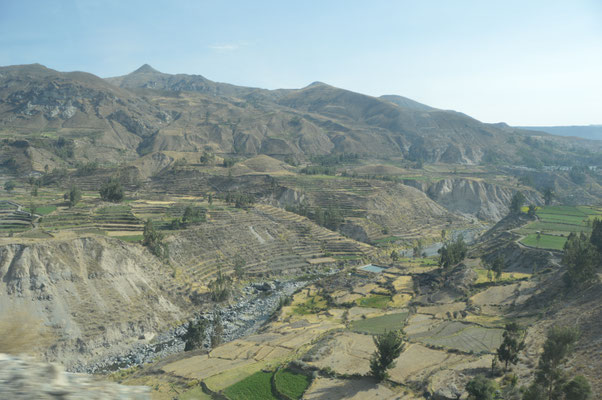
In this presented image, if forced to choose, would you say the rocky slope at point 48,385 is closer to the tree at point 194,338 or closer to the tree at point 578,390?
the tree at point 578,390

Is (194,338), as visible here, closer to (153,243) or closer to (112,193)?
(153,243)

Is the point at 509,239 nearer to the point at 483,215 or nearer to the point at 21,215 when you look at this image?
the point at 483,215

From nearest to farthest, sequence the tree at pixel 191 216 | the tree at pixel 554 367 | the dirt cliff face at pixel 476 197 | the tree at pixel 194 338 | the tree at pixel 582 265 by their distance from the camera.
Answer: the tree at pixel 554 367
the tree at pixel 582 265
the tree at pixel 194 338
the tree at pixel 191 216
the dirt cliff face at pixel 476 197

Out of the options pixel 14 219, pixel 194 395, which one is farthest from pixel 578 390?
pixel 14 219

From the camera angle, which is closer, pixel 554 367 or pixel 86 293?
pixel 554 367

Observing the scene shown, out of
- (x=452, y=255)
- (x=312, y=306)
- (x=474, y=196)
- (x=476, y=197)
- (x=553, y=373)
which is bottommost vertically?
(x=312, y=306)

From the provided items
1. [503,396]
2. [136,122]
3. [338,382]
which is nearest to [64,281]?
[338,382]

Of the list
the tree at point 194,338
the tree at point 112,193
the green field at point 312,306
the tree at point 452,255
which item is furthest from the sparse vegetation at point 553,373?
the tree at point 112,193
